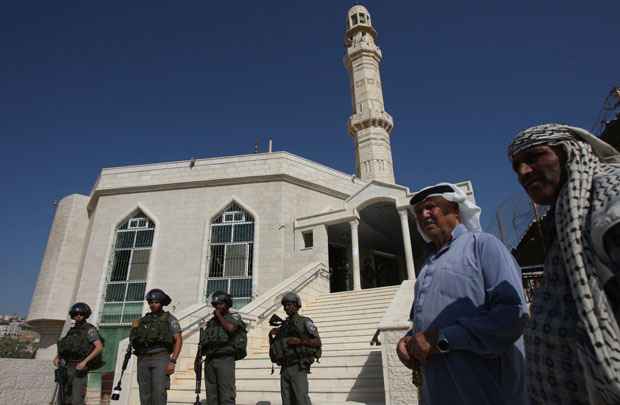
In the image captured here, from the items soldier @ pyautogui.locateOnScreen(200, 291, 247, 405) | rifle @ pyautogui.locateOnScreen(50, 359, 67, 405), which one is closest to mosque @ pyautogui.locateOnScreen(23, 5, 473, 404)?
soldier @ pyautogui.locateOnScreen(200, 291, 247, 405)

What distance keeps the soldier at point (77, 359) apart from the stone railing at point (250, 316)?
1.66 m

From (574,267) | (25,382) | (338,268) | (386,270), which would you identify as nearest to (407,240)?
(338,268)

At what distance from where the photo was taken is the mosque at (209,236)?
1418 cm

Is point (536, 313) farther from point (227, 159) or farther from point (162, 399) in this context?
point (227, 159)

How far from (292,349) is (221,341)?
3.23 ft

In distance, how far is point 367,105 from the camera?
23547 millimetres

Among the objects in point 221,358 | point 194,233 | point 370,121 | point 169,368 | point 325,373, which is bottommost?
point 325,373

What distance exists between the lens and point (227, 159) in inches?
663

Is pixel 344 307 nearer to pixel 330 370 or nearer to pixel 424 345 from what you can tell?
pixel 330 370

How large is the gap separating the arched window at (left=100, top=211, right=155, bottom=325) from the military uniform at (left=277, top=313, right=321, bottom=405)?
11.7 metres

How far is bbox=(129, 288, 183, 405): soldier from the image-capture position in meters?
4.41

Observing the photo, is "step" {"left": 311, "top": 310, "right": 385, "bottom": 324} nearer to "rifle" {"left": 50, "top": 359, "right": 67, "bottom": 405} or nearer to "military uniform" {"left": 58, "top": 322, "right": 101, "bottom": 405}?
"military uniform" {"left": 58, "top": 322, "right": 101, "bottom": 405}

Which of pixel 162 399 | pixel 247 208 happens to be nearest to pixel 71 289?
pixel 247 208

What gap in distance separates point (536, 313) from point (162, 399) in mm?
4509
